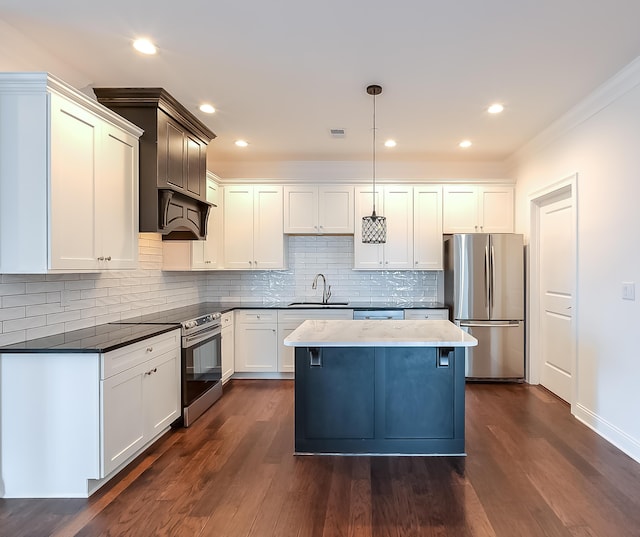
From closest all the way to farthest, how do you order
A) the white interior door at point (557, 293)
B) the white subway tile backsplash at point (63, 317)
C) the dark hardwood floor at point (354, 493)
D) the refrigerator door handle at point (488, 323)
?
the dark hardwood floor at point (354, 493) < the white subway tile backsplash at point (63, 317) < the white interior door at point (557, 293) < the refrigerator door handle at point (488, 323)

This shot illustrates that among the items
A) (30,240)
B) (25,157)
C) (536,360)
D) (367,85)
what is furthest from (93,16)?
(536,360)

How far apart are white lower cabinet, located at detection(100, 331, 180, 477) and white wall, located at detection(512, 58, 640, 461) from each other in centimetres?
346

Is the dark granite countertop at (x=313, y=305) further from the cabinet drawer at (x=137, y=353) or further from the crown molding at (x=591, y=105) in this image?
the crown molding at (x=591, y=105)

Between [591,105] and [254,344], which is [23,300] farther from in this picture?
[591,105]

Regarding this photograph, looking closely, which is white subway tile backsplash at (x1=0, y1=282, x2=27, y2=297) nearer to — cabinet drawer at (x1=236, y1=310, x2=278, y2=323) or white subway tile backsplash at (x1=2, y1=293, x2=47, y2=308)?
white subway tile backsplash at (x1=2, y1=293, x2=47, y2=308)

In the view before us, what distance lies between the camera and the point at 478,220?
4.93 metres

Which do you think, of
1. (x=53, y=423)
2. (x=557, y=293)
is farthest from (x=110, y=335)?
(x=557, y=293)

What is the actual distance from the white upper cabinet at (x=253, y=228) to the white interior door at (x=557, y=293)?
3052 millimetres

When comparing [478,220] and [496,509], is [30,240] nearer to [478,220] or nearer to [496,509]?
[496,509]

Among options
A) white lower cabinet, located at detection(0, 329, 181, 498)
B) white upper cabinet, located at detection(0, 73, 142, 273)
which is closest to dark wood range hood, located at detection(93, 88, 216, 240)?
white upper cabinet, located at detection(0, 73, 142, 273)

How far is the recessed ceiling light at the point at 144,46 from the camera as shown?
2.52 meters

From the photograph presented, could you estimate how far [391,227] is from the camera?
195 inches

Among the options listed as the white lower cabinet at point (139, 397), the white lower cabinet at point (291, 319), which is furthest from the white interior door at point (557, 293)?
the white lower cabinet at point (139, 397)

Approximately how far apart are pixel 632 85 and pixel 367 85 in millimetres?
1899
